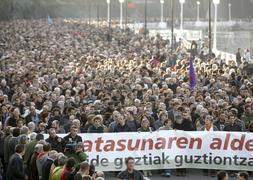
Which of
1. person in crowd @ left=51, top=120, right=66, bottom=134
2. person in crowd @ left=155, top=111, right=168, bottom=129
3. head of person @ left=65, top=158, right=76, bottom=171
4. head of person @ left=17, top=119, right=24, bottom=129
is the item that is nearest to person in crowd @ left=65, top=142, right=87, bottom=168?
head of person @ left=65, top=158, right=76, bottom=171

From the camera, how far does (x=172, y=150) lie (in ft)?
57.3

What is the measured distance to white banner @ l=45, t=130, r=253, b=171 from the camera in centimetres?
1734

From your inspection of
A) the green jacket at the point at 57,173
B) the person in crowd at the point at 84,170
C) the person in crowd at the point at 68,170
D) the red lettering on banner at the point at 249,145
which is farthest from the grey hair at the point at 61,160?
the red lettering on banner at the point at 249,145

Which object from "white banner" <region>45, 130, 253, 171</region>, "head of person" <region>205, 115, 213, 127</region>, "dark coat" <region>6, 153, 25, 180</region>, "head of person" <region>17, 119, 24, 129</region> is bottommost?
"white banner" <region>45, 130, 253, 171</region>

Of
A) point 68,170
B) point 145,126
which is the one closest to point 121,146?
point 145,126

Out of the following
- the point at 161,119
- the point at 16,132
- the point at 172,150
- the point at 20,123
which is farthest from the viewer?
the point at 161,119

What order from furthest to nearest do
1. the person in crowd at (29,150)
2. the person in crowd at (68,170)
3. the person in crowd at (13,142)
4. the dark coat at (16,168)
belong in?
1. the person in crowd at (13,142)
2. the person in crowd at (29,150)
3. the dark coat at (16,168)
4. the person in crowd at (68,170)

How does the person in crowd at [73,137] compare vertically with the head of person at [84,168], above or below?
below

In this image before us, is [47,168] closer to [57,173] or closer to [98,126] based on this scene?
[57,173]

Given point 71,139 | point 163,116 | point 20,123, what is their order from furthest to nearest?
point 163,116
point 20,123
point 71,139

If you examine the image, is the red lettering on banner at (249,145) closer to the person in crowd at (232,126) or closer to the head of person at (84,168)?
the person in crowd at (232,126)

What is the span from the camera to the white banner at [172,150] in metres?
17.3

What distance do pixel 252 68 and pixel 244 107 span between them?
13.9 metres

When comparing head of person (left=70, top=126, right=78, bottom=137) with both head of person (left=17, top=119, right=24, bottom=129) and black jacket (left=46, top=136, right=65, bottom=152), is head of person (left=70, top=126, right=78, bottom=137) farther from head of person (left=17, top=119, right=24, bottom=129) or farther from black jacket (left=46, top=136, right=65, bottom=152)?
head of person (left=17, top=119, right=24, bottom=129)
